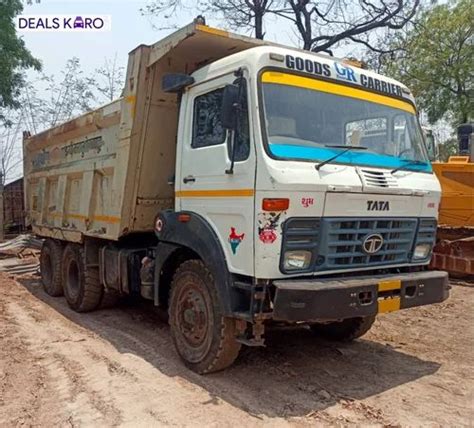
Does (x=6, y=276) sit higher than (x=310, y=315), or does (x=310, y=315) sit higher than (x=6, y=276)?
(x=310, y=315)

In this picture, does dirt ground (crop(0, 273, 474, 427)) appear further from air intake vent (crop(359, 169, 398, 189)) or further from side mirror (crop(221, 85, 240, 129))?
side mirror (crop(221, 85, 240, 129))

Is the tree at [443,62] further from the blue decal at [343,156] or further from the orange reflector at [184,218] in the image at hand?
the orange reflector at [184,218]

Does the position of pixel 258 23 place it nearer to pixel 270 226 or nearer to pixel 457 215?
pixel 457 215

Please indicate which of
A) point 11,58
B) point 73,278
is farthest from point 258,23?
point 73,278

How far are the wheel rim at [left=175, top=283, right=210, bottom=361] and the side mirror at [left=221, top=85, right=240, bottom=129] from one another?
5.23 ft

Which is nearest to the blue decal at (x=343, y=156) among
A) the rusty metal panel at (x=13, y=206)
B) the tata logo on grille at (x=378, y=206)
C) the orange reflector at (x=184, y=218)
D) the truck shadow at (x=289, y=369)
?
the tata logo on grille at (x=378, y=206)

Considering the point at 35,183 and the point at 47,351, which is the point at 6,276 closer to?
the point at 35,183

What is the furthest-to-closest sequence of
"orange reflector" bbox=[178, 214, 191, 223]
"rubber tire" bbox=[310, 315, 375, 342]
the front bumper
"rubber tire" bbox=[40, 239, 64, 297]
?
"rubber tire" bbox=[40, 239, 64, 297] < "rubber tire" bbox=[310, 315, 375, 342] < "orange reflector" bbox=[178, 214, 191, 223] < the front bumper

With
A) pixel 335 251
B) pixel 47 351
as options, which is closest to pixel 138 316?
pixel 47 351

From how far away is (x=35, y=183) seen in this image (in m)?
9.55

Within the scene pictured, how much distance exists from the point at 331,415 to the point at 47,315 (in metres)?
4.70

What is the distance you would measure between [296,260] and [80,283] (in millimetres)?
4263

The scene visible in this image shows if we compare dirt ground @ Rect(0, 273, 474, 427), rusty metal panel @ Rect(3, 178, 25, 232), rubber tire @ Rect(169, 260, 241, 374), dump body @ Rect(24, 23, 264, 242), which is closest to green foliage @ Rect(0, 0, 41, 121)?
rusty metal panel @ Rect(3, 178, 25, 232)

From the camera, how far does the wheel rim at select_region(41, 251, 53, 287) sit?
888 cm
